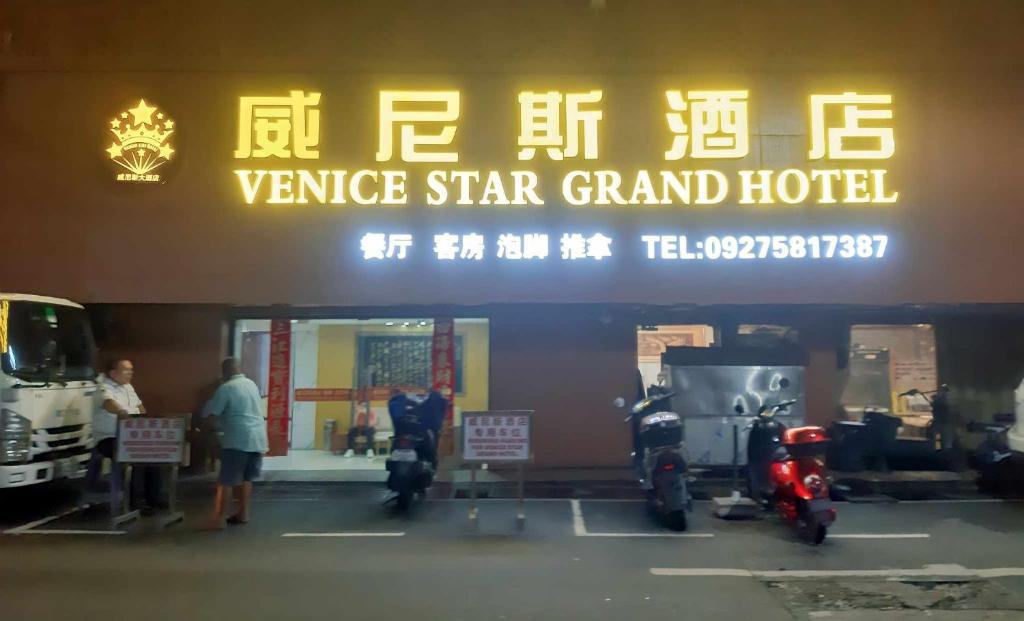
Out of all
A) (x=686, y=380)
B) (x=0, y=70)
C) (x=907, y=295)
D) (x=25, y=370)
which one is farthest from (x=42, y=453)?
(x=907, y=295)

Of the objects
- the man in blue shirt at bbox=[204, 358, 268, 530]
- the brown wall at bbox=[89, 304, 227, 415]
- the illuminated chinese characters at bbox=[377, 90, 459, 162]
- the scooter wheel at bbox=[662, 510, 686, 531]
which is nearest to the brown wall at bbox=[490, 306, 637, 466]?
the illuminated chinese characters at bbox=[377, 90, 459, 162]

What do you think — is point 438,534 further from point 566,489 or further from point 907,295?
point 907,295

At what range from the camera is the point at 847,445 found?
35.6ft

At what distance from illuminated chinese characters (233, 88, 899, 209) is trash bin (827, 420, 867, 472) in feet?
11.3

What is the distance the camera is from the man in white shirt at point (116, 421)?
326 inches

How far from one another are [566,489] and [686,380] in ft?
8.27

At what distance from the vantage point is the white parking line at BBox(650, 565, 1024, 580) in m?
6.02

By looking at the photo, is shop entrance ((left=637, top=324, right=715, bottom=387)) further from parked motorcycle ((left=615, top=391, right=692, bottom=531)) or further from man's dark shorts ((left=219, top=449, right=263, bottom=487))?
man's dark shorts ((left=219, top=449, right=263, bottom=487))

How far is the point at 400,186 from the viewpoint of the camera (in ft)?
34.2

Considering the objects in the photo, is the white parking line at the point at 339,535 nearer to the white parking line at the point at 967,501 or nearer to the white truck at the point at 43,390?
the white truck at the point at 43,390

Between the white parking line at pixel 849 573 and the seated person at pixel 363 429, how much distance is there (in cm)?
677

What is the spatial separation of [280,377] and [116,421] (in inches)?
138

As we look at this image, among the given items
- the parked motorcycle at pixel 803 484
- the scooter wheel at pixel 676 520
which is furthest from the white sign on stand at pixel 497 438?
the parked motorcycle at pixel 803 484

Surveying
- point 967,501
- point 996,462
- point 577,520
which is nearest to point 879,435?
point 996,462
